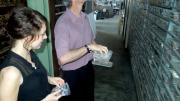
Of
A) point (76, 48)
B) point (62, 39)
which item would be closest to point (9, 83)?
point (62, 39)

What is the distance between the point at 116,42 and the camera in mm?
8320

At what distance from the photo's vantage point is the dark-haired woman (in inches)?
49.6

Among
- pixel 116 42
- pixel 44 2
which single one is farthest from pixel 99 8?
pixel 44 2

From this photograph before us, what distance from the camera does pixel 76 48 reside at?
2.10m

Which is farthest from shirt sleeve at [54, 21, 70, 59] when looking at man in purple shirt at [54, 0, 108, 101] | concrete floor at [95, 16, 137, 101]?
concrete floor at [95, 16, 137, 101]

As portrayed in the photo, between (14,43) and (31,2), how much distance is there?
52.2 inches

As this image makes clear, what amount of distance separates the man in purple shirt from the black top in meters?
0.49

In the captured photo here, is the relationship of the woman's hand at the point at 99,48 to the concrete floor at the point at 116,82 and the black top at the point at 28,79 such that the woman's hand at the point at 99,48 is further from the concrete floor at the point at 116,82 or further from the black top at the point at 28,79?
the concrete floor at the point at 116,82

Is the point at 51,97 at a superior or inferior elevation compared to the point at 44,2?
inferior

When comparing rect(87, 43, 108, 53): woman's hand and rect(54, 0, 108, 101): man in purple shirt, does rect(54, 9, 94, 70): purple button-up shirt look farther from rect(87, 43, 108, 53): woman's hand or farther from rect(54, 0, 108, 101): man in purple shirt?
rect(87, 43, 108, 53): woman's hand

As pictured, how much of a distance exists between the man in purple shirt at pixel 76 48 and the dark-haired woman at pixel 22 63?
19.7 inches

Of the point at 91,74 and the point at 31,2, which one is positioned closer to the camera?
the point at 91,74

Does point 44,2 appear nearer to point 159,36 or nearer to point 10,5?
point 10,5

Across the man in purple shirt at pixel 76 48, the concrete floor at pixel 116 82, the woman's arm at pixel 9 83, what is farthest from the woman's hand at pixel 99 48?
the concrete floor at pixel 116 82
